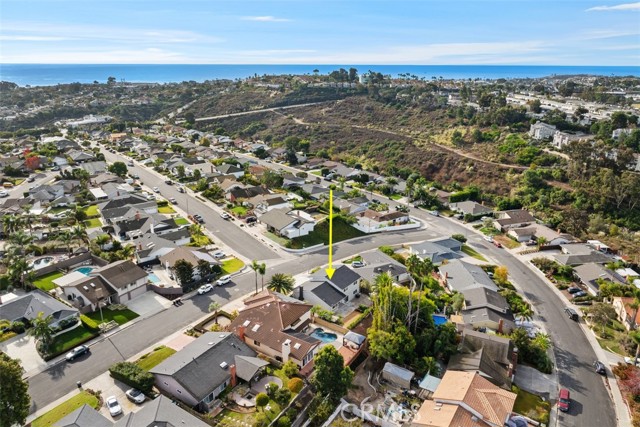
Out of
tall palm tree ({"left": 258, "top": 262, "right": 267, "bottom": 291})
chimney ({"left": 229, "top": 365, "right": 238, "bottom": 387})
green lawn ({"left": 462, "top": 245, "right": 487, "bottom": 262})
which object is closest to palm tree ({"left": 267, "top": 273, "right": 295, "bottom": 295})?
tall palm tree ({"left": 258, "top": 262, "right": 267, "bottom": 291})

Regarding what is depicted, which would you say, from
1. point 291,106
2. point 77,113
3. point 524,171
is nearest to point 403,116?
point 291,106

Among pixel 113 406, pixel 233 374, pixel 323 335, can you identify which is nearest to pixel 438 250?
pixel 323 335

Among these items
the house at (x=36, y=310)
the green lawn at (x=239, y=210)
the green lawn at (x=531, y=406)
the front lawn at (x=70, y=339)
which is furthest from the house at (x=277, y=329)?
the green lawn at (x=239, y=210)

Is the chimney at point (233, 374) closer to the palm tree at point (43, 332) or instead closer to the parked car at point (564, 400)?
the palm tree at point (43, 332)

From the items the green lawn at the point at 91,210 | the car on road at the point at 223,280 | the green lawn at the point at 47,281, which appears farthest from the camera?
the green lawn at the point at 91,210

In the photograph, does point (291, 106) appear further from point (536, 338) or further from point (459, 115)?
point (536, 338)

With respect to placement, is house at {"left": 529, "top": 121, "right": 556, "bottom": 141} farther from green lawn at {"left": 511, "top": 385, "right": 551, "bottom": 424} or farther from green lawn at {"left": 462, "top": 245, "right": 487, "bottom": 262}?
green lawn at {"left": 511, "top": 385, "right": 551, "bottom": 424}

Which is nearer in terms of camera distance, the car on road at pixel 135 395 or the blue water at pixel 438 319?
the car on road at pixel 135 395

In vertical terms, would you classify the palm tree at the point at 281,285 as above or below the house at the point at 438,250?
above
